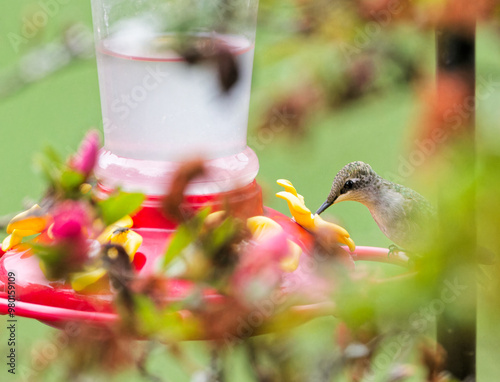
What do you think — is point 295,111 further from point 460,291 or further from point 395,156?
point 460,291

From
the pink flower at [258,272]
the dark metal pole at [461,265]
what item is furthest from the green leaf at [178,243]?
the dark metal pole at [461,265]

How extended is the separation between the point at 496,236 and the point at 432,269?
34 millimetres

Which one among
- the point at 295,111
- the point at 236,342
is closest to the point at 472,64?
the point at 295,111

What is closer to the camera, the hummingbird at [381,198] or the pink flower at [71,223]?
the pink flower at [71,223]

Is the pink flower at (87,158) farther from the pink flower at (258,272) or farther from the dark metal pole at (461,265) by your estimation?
the dark metal pole at (461,265)

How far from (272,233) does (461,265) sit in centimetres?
57

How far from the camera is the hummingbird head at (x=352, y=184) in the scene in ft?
3.49

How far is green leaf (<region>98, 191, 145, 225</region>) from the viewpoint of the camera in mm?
550

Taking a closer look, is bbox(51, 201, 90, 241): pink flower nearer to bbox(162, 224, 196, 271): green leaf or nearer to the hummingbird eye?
bbox(162, 224, 196, 271): green leaf

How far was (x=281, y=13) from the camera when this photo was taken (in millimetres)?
484

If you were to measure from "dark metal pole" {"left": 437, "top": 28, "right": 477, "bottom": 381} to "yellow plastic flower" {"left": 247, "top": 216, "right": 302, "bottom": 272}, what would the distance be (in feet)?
0.64

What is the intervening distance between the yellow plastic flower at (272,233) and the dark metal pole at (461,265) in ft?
0.64

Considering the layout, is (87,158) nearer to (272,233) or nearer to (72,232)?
(72,232)

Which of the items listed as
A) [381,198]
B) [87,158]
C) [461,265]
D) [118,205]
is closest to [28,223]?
[87,158]
